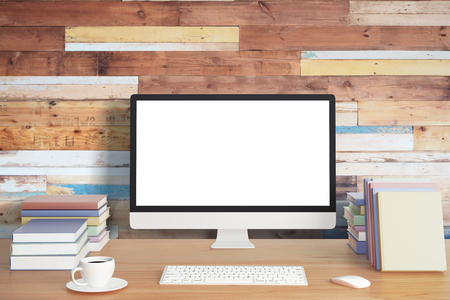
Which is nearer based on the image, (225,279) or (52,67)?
(225,279)

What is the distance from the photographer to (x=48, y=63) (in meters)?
1.54

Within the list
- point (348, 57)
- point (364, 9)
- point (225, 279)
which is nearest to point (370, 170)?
point (348, 57)

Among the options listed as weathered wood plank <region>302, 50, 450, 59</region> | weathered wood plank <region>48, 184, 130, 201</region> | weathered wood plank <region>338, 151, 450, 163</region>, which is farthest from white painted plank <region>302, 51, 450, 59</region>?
weathered wood plank <region>48, 184, 130, 201</region>

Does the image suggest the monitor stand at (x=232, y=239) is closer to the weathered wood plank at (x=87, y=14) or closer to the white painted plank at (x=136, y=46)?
the white painted plank at (x=136, y=46)

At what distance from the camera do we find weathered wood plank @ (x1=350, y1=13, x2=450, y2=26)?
1538 millimetres

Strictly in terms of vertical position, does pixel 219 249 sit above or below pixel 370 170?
below

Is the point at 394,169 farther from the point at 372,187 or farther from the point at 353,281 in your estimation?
the point at 353,281

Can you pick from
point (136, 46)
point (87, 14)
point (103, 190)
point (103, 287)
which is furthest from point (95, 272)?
point (87, 14)

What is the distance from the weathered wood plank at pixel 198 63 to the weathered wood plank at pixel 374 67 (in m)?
0.08

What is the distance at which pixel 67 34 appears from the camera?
154 cm

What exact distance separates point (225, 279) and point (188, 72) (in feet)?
3.02

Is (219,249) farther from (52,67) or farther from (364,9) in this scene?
(364,9)

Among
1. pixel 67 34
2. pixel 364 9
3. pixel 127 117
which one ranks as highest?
pixel 364 9

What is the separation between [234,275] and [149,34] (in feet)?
3.57
